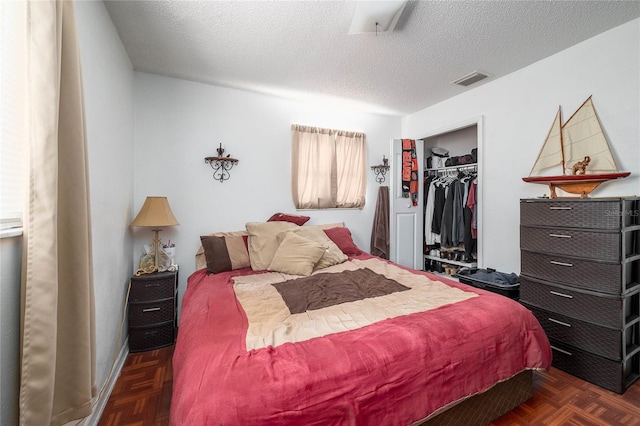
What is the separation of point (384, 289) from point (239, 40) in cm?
223

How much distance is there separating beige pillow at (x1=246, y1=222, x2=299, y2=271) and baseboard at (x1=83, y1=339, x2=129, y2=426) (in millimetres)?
1176

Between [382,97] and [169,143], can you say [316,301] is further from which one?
[382,97]

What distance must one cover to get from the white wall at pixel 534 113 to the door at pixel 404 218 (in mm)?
561

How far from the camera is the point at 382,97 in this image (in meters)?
3.25

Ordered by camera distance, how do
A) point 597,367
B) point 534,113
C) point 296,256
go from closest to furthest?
point 597,367
point 296,256
point 534,113

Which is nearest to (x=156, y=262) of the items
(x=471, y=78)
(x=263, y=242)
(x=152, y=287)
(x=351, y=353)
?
(x=152, y=287)

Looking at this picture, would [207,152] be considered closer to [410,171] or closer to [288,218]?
[288,218]

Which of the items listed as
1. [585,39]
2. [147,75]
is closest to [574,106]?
[585,39]

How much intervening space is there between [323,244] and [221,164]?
4.70 ft

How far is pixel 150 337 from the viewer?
224cm

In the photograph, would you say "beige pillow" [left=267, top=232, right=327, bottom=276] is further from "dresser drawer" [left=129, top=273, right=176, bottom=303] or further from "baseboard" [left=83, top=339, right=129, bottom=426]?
"baseboard" [left=83, top=339, right=129, bottom=426]

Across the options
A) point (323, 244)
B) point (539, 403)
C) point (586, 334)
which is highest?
point (323, 244)

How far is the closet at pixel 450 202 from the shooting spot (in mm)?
3439

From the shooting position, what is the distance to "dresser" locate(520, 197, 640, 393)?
5.83 ft
